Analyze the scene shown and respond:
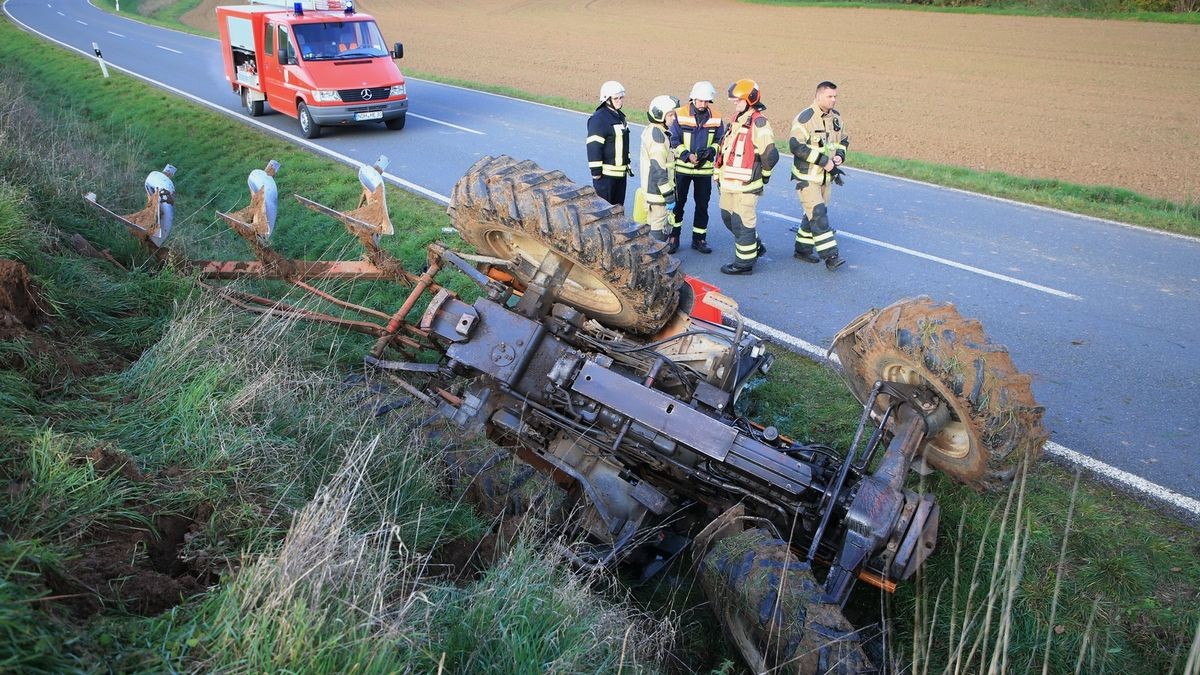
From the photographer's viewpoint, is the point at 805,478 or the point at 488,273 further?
the point at 488,273

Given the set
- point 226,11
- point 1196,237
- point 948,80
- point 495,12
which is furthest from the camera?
point 495,12

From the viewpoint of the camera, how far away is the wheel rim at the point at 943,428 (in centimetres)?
402

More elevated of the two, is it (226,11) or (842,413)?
(226,11)

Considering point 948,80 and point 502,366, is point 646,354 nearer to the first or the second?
point 502,366

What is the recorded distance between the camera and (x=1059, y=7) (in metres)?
35.9

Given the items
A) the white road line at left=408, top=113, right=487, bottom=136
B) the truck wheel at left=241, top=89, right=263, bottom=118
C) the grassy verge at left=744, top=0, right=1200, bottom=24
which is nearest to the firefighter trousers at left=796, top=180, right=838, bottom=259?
the white road line at left=408, top=113, right=487, bottom=136

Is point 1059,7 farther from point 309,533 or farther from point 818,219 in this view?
point 309,533

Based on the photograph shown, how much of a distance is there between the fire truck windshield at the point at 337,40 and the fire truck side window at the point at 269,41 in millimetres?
685

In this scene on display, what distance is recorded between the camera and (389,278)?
207 inches

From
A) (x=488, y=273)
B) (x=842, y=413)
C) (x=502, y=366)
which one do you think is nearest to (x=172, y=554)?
(x=502, y=366)

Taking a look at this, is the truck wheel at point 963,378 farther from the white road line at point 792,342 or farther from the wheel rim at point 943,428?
the white road line at point 792,342

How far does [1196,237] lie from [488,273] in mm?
8608

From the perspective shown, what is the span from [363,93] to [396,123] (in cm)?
85

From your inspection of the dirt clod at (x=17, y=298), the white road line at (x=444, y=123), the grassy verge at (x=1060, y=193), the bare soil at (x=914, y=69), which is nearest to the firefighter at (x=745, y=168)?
the grassy verge at (x=1060, y=193)
